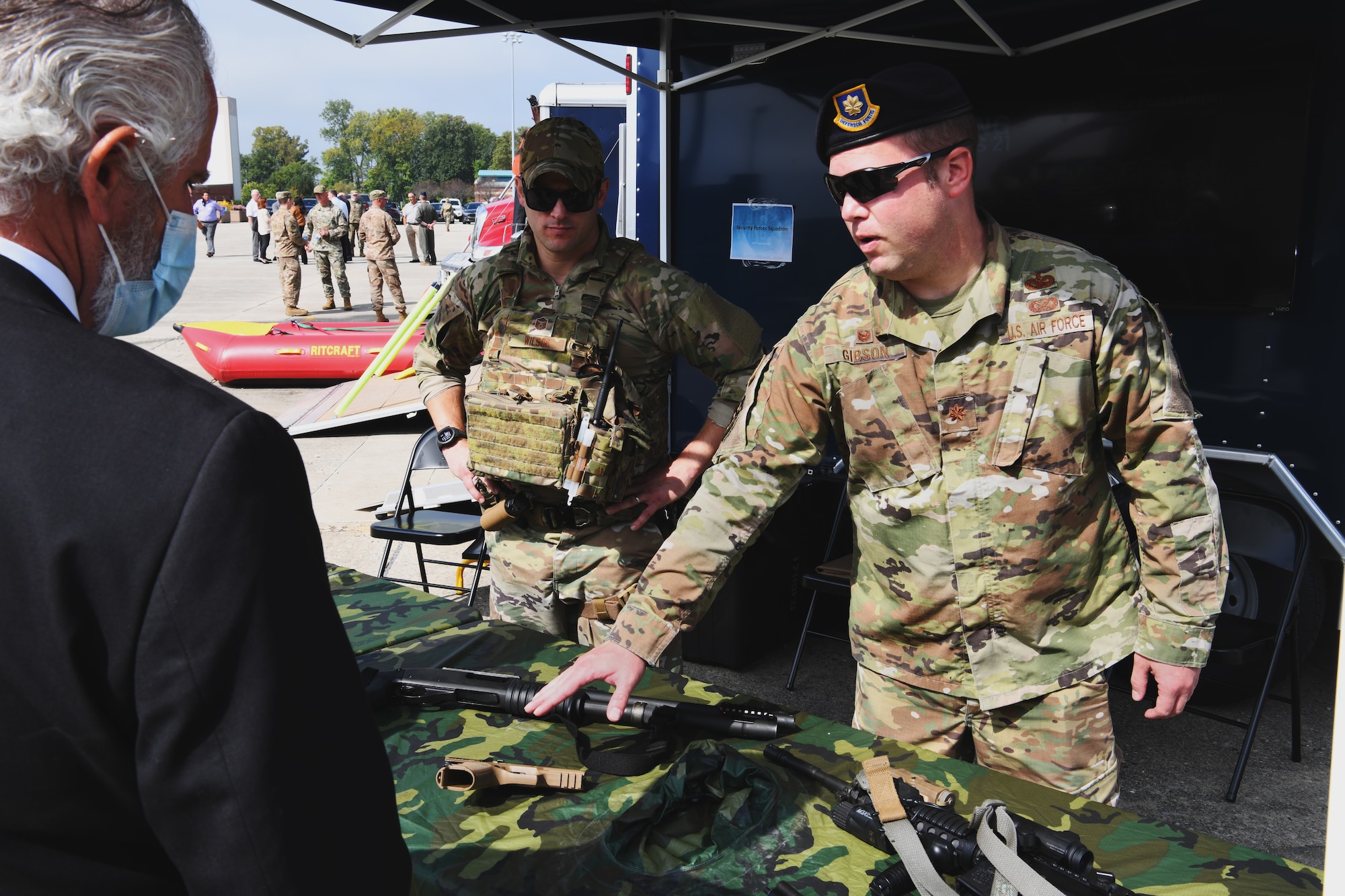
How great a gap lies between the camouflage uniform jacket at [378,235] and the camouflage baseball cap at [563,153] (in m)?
12.1

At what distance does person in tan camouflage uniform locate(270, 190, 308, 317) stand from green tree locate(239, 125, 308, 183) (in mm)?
87655

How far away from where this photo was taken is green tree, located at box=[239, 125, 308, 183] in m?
94.9

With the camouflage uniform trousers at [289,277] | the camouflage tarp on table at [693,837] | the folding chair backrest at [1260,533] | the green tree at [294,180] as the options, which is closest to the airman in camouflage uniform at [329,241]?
the camouflage uniform trousers at [289,277]

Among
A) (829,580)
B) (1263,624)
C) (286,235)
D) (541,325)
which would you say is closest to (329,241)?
(286,235)

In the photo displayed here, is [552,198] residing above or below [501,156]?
below

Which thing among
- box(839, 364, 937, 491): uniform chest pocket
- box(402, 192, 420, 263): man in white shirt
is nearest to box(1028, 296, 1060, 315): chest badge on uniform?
box(839, 364, 937, 491): uniform chest pocket

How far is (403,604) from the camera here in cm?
260

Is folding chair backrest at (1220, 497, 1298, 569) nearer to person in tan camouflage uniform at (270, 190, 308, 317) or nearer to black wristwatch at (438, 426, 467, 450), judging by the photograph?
black wristwatch at (438, 426, 467, 450)

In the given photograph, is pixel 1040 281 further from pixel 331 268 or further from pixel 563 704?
pixel 331 268

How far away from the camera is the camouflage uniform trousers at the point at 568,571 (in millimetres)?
2809

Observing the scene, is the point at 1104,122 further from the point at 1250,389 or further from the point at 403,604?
the point at 403,604

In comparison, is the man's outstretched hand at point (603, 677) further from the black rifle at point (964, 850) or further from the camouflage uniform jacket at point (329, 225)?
the camouflage uniform jacket at point (329, 225)

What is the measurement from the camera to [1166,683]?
71.4 inches

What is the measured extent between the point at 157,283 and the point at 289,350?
9122 millimetres
